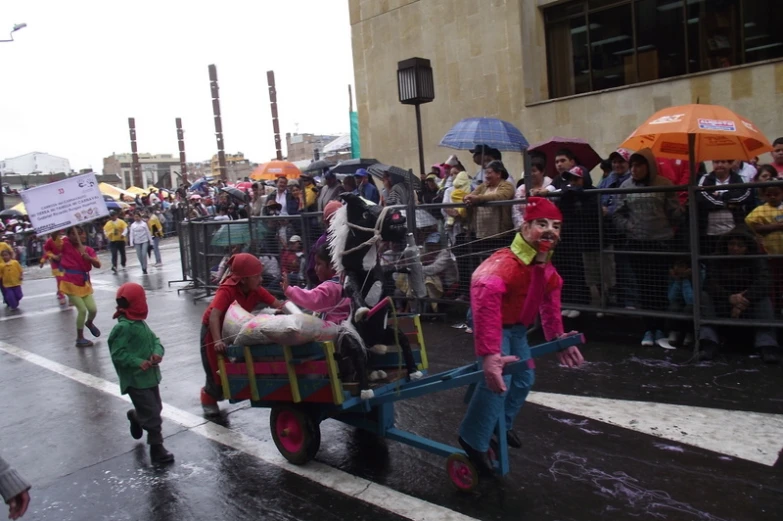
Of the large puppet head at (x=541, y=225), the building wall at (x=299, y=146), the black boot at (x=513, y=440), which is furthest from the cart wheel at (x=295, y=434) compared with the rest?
the building wall at (x=299, y=146)

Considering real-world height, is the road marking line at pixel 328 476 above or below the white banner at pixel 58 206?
below

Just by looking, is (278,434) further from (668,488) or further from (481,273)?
(668,488)

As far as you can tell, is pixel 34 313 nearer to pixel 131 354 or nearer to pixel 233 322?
pixel 131 354

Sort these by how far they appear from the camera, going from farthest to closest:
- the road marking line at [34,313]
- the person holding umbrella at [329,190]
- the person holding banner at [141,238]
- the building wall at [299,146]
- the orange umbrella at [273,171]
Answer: the building wall at [299,146] → the person holding banner at [141,238] → the orange umbrella at [273,171] → the road marking line at [34,313] → the person holding umbrella at [329,190]

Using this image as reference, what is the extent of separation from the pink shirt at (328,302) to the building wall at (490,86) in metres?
9.37

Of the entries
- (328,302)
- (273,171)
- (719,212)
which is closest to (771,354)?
(719,212)

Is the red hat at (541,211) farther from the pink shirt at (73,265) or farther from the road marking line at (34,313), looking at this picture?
the road marking line at (34,313)

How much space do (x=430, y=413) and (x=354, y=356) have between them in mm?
1417

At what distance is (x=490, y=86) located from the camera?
1438cm

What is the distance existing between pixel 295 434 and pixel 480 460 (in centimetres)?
139

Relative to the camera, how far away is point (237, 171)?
81.1 metres

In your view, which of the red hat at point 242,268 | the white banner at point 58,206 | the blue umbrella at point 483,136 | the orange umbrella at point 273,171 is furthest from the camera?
the orange umbrella at point 273,171

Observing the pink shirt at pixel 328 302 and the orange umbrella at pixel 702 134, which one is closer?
the pink shirt at pixel 328 302

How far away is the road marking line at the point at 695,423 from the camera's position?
446 cm
